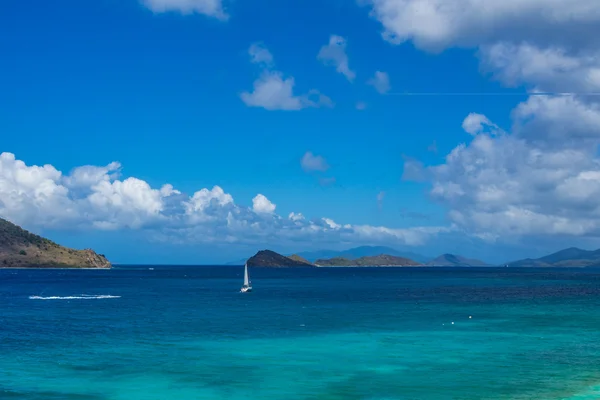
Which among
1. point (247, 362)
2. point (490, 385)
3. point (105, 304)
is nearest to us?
point (490, 385)

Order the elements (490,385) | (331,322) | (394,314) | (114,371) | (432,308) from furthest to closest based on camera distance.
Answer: (432,308) < (394,314) < (331,322) < (114,371) < (490,385)

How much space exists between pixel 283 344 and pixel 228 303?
73170 mm

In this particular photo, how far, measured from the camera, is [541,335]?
87.7m

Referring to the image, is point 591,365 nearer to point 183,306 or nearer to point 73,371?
point 73,371

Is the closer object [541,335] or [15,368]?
[15,368]

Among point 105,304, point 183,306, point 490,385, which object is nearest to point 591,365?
point 490,385

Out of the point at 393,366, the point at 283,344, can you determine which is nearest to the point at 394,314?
the point at 283,344

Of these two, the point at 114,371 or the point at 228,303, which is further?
the point at 228,303

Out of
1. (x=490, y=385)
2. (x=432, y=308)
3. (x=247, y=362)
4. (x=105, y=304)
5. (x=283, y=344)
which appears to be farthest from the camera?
(x=105, y=304)

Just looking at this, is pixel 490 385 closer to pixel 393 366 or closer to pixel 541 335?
pixel 393 366

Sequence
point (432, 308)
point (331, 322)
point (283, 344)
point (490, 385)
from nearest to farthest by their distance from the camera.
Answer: point (490, 385), point (283, 344), point (331, 322), point (432, 308)

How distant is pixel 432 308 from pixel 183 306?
56.3 metres

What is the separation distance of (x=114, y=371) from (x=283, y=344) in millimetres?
24566

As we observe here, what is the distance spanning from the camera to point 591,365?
6550 centimetres
